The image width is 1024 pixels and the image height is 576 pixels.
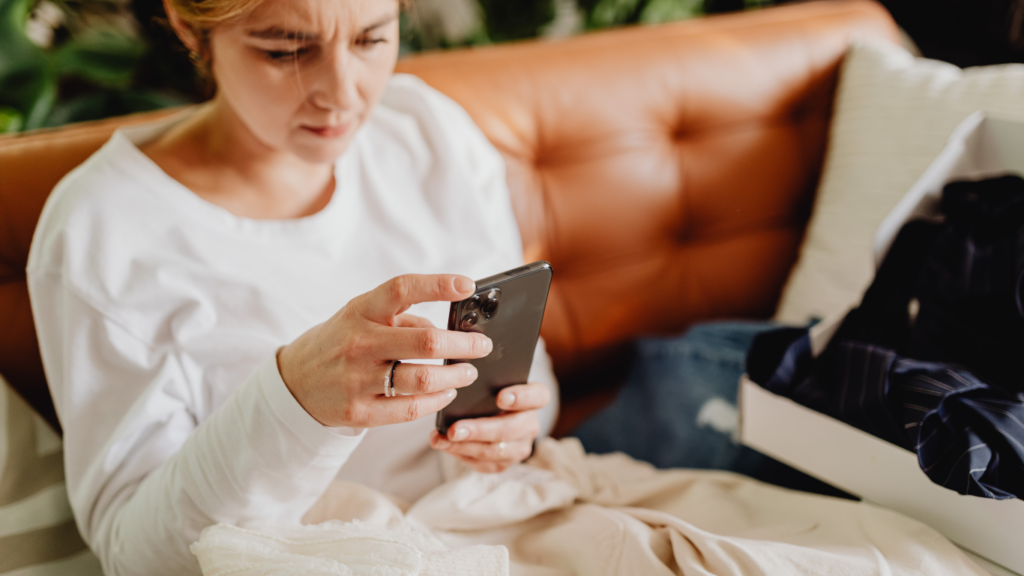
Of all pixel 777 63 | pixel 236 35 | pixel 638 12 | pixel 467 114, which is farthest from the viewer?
pixel 638 12

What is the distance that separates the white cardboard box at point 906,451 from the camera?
561mm

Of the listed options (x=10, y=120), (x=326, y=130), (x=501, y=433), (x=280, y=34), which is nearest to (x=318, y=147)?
(x=326, y=130)

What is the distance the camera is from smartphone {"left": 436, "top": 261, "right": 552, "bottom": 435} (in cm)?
49

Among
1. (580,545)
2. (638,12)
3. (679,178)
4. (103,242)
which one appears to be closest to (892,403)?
(580,545)

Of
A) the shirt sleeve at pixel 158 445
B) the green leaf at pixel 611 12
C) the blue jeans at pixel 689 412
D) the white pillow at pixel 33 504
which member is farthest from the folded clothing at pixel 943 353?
the green leaf at pixel 611 12

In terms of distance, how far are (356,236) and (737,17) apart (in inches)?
32.9

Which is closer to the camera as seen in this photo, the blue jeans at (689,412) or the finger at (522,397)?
the finger at (522,397)

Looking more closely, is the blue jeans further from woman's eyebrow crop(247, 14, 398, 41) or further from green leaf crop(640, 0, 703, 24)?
green leaf crop(640, 0, 703, 24)

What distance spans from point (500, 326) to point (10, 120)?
1.11 meters

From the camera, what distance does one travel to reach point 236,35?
23.4 inches

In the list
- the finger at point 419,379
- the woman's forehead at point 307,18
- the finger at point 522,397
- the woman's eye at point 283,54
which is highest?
the woman's forehead at point 307,18

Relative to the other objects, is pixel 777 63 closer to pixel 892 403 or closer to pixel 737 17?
pixel 737 17

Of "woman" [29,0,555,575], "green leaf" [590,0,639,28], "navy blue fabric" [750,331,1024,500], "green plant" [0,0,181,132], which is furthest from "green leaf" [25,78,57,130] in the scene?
"navy blue fabric" [750,331,1024,500]

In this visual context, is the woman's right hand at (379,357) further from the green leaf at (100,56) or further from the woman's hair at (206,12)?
the green leaf at (100,56)
